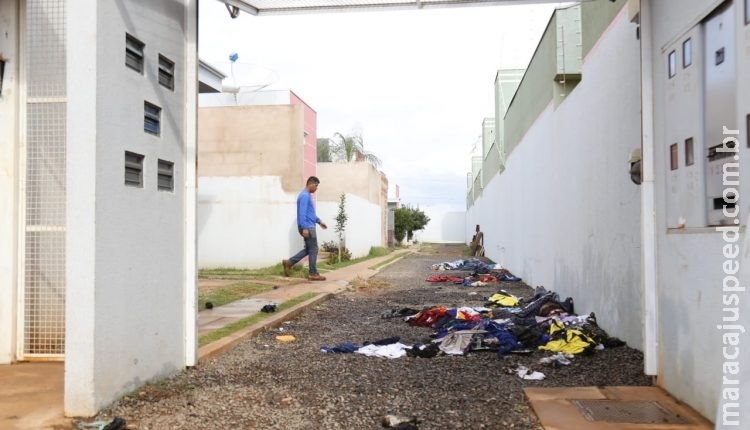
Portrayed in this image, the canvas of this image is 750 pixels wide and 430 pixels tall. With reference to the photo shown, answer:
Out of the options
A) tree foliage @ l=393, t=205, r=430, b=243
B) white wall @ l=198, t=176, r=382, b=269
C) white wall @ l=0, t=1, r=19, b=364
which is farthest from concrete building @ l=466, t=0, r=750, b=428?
tree foliage @ l=393, t=205, r=430, b=243

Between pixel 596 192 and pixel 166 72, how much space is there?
466 cm

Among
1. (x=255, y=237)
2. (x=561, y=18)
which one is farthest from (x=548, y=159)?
(x=255, y=237)

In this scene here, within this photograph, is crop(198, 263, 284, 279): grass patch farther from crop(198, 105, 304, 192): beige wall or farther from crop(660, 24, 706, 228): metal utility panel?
crop(660, 24, 706, 228): metal utility panel

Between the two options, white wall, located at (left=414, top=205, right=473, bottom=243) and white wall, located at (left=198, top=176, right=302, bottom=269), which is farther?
white wall, located at (left=414, top=205, right=473, bottom=243)

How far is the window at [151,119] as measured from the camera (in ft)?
13.7

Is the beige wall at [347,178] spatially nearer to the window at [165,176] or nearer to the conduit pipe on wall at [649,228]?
the window at [165,176]

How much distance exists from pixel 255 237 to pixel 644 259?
11543mm

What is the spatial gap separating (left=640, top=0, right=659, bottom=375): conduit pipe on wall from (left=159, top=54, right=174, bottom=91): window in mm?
3438

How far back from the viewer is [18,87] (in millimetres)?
4801

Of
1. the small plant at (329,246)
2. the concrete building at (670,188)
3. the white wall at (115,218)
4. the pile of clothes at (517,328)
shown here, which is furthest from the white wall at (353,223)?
the white wall at (115,218)

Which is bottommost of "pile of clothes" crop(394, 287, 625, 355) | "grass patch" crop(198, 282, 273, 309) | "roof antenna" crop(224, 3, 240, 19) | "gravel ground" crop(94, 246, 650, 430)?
"gravel ground" crop(94, 246, 650, 430)

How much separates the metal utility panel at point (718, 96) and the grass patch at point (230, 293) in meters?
6.34

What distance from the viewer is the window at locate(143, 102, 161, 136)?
417cm

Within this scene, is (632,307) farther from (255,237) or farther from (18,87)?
(255,237)
